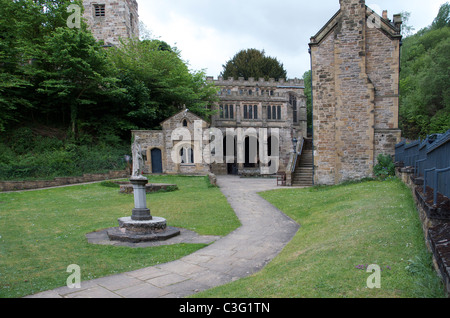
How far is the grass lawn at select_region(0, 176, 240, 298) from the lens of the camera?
5.35m

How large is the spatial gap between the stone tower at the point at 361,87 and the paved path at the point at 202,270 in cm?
876

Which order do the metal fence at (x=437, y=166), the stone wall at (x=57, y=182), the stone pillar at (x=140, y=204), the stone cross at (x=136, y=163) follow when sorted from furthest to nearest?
the stone wall at (x=57, y=182) < the stone cross at (x=136, y=163) < the stone pillar at (x=140, y=204) < the metal fence at (x=437, y=166)

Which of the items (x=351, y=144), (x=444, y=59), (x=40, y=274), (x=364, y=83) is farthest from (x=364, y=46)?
(x=444, y=59)

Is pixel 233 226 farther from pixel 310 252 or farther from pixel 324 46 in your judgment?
pixel 324 46

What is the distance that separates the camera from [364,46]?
51.1 ft

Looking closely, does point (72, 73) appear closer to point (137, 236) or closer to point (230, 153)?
point (137, 236)

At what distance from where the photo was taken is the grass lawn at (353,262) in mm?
3387

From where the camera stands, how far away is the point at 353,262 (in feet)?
13.9

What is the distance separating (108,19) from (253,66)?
2747 cm

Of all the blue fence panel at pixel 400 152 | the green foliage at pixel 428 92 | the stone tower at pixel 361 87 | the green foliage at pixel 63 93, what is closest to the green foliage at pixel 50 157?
the green foliage at pixel 63 93

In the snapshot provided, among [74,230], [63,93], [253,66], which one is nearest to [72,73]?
[63,93]

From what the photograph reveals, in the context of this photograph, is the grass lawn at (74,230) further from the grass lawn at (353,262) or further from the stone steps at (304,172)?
the stone steps at (304,172)

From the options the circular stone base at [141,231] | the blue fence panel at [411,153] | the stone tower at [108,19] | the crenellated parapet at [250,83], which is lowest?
the circular stone base at [141,231]

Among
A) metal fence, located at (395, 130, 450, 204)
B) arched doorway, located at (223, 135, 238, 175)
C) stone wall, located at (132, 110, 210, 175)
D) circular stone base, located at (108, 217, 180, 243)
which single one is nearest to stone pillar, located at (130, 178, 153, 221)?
circular stone base, located at (108, 217, 180, 243)
